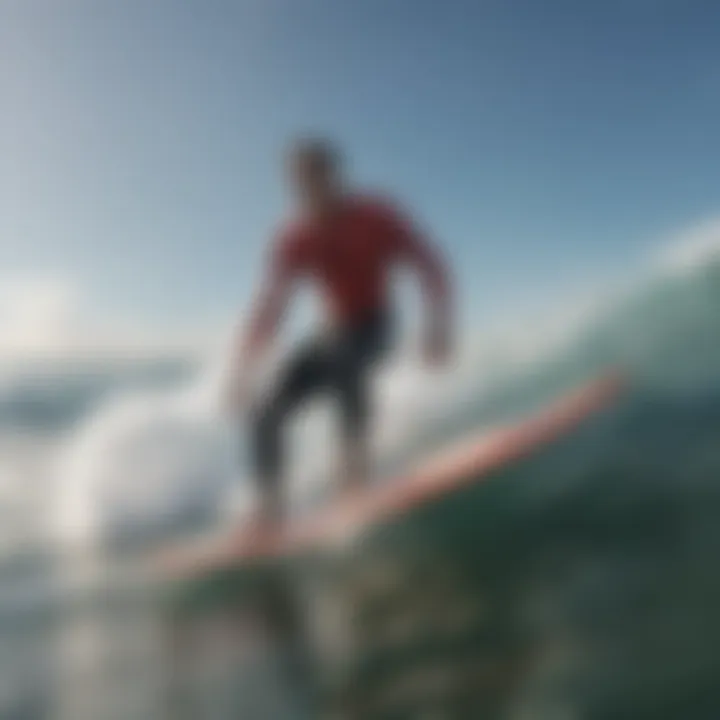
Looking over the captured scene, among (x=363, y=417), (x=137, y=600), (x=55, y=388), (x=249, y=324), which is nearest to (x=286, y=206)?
(x=249, y=324)

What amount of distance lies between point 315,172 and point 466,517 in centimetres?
60

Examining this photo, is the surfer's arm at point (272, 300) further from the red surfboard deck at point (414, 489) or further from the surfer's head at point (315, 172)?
the red surfboard deck at point (414, 489)

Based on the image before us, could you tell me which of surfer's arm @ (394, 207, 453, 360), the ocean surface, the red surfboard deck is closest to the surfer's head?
surfer's arm @ (394, 207, 453, 360)

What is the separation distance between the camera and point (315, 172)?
1811mm

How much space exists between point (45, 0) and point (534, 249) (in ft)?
2.95

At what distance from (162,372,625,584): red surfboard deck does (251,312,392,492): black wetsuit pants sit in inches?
3.7

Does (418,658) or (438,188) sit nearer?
(418,658)

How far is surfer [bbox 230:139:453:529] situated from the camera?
180 centimetres

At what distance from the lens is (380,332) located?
1.79 m

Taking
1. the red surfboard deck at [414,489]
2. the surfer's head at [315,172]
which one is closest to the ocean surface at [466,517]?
the red surfboard deck at [414,489]

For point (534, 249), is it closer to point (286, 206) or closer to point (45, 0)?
point (286, 206)

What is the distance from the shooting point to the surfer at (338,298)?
70.7 inches

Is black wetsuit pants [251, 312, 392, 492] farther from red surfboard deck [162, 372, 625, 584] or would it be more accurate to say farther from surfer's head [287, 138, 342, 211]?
surfer's head [287, 138, 342, 211]

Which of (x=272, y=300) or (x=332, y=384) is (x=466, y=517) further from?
(x=272, y=300)
